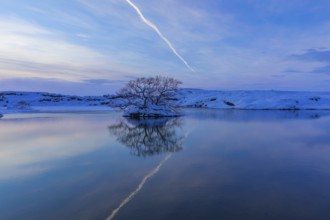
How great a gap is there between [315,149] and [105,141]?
935 centimetres

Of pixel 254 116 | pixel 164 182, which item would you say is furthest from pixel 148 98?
pixel 164 182

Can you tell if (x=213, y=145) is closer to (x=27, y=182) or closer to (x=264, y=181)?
(x=264, y=181)

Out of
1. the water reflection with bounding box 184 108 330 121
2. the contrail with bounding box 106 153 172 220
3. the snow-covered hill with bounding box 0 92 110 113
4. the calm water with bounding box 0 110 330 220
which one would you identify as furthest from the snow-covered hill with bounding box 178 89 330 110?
the contrail with bounding box 106 153 172 220

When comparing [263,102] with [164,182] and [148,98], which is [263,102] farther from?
[164,182]

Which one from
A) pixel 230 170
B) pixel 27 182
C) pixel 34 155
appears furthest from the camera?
pixel 34 155

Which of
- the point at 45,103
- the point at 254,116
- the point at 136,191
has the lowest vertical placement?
the point at 45,103

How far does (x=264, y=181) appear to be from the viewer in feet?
22.5

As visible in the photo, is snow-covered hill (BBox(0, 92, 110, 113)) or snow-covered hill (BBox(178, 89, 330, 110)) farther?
snow-covered hill (BBox(178, 89, 330, 110))

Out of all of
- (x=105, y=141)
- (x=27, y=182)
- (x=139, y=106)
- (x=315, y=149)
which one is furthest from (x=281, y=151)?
(x=139, y=106)

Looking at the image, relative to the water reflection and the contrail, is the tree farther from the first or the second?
the contrail

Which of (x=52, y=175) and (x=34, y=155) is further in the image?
(x=34, y=155)

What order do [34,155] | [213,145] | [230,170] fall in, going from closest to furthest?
[230,170] → [34,155] → [213,145]

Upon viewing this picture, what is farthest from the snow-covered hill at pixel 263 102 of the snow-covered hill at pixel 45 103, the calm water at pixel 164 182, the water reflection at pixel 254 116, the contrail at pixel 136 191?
the contrail at pixel 136 191

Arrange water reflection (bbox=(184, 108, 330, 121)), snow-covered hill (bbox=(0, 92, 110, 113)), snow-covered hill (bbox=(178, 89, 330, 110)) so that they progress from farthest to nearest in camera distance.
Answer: snow-covered hill (bbox=(178, 89, 330, 110))
snow-covered hill (bbox=(0, 92, 110, 113))
water reflection (bbox=(184, 108, 330, 121))
